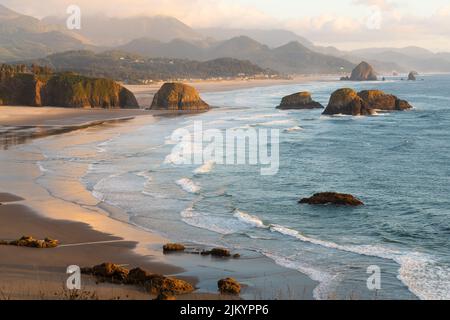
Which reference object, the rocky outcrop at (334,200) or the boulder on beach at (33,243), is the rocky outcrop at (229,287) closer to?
the boulder on beach at (33,243)

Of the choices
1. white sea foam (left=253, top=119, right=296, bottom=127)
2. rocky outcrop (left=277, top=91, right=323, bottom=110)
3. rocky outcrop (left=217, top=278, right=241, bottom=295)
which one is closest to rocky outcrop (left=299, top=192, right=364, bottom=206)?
rocky outcrop (left=217, top=278, right=241, bottom=295)

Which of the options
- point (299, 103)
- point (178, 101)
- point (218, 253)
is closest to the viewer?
point (218, 253)

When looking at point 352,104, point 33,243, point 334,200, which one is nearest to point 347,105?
point 352,104

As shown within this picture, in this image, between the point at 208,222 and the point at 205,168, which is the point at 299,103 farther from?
the point at 208,222

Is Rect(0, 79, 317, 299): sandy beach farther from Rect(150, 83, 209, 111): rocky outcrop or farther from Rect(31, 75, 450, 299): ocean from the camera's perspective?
Rect(150, 83, 209, 111): rocky outcrop

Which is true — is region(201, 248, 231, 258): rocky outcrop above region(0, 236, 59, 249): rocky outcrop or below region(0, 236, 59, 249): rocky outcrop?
below

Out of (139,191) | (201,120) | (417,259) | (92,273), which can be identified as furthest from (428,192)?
(201,120)
